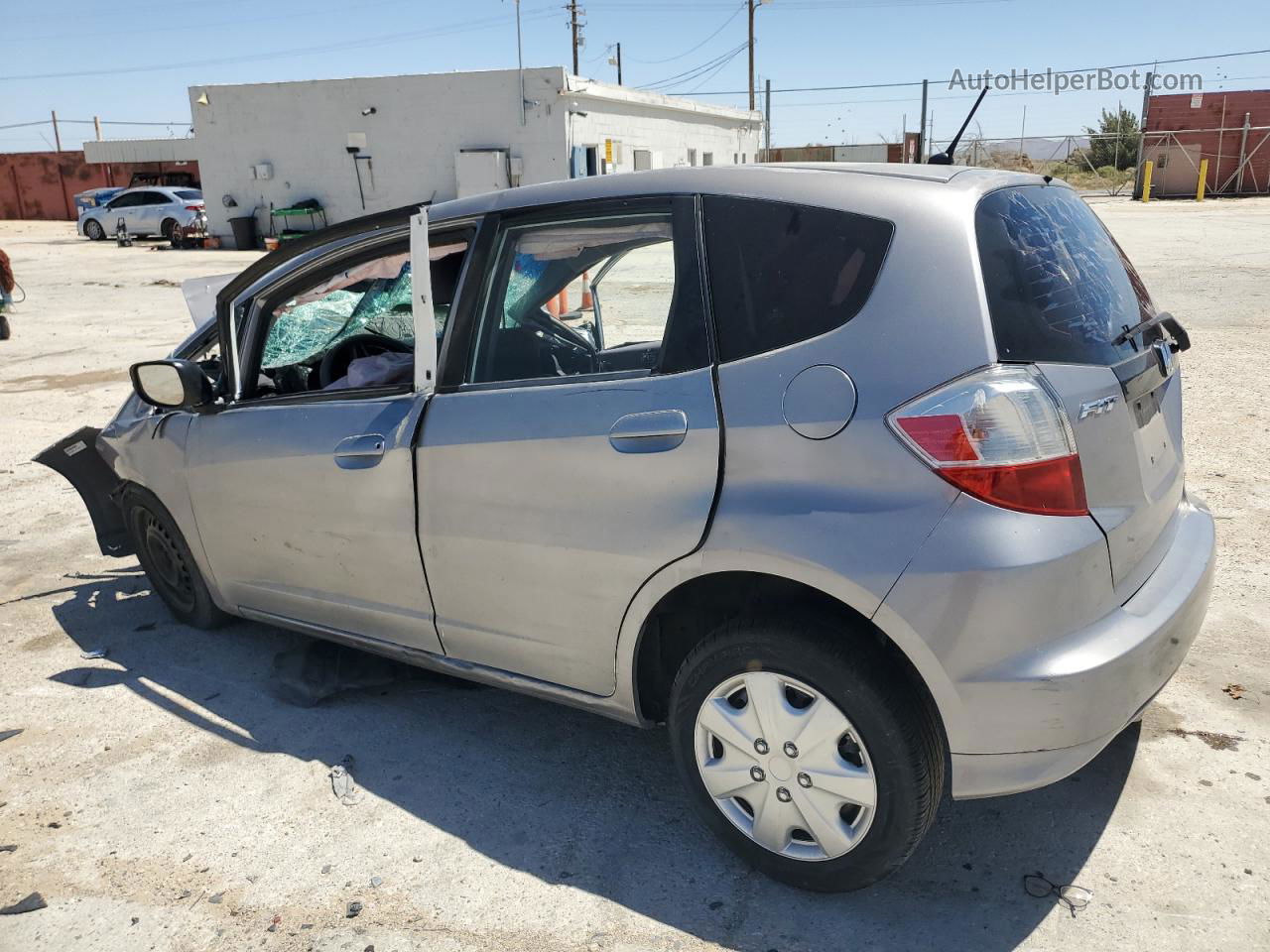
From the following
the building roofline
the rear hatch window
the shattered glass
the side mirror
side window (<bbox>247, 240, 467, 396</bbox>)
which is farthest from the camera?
the building roofline

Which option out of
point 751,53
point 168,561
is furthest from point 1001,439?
point 751,53

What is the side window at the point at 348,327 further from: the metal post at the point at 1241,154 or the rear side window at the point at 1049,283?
the metal post at the point at 1241,154

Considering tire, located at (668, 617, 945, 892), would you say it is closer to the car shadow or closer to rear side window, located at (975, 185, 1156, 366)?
the car shadow

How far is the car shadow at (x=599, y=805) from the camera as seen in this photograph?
260 cm

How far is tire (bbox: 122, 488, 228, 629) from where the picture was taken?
431cm

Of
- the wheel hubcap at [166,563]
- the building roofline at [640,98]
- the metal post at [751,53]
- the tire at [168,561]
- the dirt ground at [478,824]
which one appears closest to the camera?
the dirt ground at [478,824]

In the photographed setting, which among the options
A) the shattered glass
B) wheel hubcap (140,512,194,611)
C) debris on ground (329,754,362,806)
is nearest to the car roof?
the shattered glass

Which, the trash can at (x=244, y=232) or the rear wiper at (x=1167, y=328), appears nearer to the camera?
the rear wiper at (x=1167, y=328)

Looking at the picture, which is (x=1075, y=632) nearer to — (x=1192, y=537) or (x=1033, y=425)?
(x=1033, y=425)

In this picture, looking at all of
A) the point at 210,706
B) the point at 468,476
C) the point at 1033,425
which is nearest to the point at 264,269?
the point at 468,476

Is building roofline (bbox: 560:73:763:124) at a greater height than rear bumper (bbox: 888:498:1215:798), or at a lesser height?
greater

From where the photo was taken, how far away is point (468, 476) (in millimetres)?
3045

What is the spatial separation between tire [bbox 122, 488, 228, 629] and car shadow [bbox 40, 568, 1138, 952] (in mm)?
160

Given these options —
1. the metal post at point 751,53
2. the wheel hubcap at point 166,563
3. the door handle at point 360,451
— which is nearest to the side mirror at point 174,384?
the wheel hubcap at point 166,563
